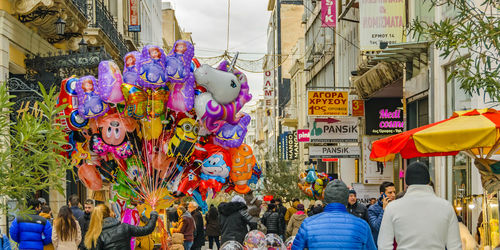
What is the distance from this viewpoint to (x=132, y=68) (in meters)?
13.5

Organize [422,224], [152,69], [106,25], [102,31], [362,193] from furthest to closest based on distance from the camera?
1. [106,25]
2. [102,31]
3. [362,193]
4. [152,69]
5. [422,224]

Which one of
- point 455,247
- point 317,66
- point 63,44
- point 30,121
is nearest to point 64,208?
point 30,121

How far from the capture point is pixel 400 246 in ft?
20.9

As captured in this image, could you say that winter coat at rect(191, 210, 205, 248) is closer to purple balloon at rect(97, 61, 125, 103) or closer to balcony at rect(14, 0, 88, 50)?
purple balloon at rect(97, 61, 125, 103)

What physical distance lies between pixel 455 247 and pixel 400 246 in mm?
431

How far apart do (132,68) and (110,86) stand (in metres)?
0.49

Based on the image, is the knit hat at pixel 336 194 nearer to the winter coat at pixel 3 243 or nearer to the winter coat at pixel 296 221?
the winter coat at pixel 3 243

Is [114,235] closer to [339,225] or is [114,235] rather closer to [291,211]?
[339,225]

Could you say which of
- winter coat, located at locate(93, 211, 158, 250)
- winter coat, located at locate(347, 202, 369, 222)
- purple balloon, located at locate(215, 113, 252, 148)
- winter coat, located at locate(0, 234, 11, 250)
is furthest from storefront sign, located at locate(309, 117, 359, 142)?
winter coat, located at locate(0, 234, 11, 250)

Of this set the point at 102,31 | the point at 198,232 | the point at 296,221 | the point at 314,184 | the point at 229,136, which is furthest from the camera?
the point at 102,31

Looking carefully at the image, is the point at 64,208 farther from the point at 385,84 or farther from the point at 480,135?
the point at 385,84

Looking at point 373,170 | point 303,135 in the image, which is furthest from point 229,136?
point 303,135

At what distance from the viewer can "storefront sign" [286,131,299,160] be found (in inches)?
2048

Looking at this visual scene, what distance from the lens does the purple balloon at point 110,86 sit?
44.2 ft
